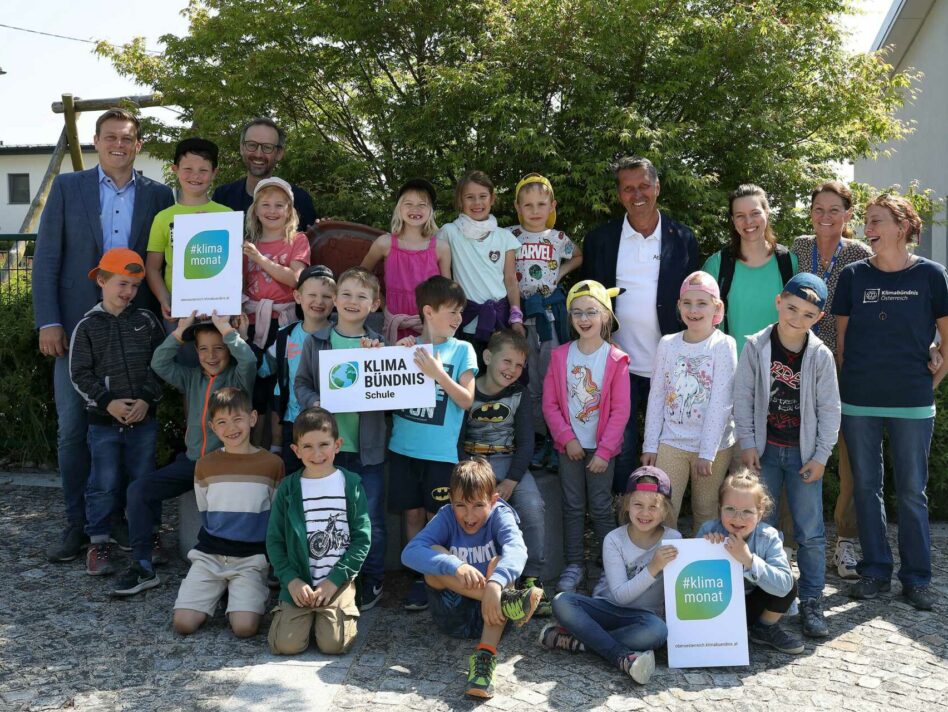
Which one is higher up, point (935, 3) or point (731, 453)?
point (935, 3)

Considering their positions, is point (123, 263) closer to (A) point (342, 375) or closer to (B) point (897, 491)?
(A) point (342, 375)

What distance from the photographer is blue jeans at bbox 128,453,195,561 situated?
199 inches

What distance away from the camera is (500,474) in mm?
5102

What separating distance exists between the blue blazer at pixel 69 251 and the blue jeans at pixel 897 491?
4.45 m

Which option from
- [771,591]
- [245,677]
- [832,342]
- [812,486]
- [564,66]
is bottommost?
[245,677]

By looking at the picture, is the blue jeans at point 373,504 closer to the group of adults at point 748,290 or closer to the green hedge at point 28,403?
the group of adults at point 748,290

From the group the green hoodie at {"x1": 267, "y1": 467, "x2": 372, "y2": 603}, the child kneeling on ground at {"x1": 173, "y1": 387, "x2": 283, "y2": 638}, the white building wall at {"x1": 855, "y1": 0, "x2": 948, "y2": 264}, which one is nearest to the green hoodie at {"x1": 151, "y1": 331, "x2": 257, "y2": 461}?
the child kneeling on ground at {"x1": 173, "y1": 387, "x2": 283, "y2": 638}

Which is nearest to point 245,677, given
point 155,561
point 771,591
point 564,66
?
point 155,561

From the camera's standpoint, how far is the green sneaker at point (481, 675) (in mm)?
3814

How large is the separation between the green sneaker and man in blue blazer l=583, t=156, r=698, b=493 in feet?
5.82

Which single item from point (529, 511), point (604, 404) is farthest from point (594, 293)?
point (529, 511)

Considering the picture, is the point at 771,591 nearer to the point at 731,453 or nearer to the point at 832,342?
the point at 731,453

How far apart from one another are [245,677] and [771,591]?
8.26ft

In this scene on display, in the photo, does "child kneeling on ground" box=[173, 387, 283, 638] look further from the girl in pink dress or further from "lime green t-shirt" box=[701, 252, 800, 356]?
"lime green t-shirt" box=[701, 252, 800, 356]
